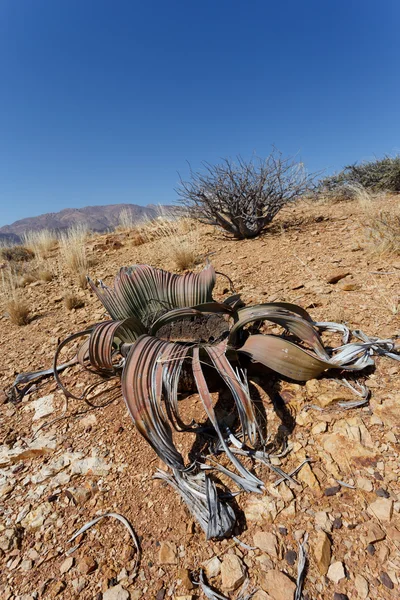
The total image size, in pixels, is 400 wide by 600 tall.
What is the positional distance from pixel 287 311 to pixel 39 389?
1472 mm

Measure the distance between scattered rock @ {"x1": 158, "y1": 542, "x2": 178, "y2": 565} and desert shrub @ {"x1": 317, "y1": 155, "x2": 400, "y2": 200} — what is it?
618 centimetres

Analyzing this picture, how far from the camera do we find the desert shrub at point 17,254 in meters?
6.41

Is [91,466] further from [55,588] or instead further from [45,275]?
[45,275]

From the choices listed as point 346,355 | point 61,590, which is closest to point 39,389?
point 61,590

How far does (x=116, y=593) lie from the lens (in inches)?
32.5

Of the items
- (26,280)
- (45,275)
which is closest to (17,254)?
(26,280)

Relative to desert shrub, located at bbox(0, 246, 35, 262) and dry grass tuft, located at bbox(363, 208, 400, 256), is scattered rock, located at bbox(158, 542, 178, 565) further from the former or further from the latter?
desert shrub, located at bbox(0, 246, 35, 262)

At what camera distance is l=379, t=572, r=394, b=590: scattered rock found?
28.8 inches

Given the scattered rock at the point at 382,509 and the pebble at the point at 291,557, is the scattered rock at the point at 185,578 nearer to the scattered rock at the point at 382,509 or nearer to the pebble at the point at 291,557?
the pebble at the point at 291,557

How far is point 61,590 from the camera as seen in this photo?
0.85 metres

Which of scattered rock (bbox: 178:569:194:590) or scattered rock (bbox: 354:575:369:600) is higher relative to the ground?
scattered rock (bbox: 354:575:369:600)

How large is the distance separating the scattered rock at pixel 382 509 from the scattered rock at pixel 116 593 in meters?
0.71

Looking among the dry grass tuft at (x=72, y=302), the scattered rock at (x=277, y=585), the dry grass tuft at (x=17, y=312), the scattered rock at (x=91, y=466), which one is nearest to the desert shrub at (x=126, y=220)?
the dry grass tuft at (x=72, y=302)

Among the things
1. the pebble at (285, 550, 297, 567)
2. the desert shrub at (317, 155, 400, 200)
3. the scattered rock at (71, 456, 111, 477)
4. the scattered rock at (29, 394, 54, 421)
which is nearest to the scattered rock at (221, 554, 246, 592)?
the pebble at (285, 550, 297, 567)
